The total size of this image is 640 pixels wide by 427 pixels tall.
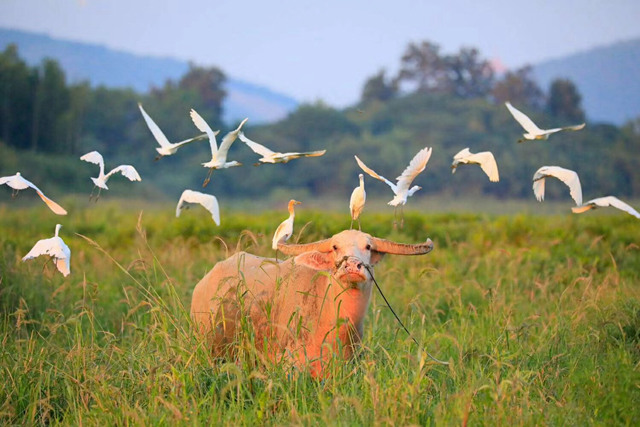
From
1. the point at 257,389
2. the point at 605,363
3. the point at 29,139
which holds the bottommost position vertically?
the point at 29,139

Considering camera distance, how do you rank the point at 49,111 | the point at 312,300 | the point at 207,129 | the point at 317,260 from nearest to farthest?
the point at 207,129, the point at 317,260, the point at 312,300, the point at 49,111

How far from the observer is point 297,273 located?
6.45m

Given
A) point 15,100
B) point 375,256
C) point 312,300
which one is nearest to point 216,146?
point 375,256

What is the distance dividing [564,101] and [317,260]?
63203 mm

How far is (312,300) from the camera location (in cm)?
630

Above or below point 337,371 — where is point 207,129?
above

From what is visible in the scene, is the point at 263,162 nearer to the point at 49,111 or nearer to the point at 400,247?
the point at 400,247

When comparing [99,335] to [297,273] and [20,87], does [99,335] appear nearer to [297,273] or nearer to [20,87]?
[297,273]

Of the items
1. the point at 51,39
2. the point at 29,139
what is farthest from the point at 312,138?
the point at 51,39

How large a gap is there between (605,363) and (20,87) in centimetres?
4680

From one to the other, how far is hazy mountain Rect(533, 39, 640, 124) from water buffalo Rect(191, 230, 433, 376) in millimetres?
88504

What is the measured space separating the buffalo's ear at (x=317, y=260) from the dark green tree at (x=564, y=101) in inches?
2467

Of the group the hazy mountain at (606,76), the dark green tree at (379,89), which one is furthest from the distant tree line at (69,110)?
the hazy mountain at (606,76)

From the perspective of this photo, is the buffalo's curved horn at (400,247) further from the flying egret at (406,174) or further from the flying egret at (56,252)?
the flying egret at (56,252)
